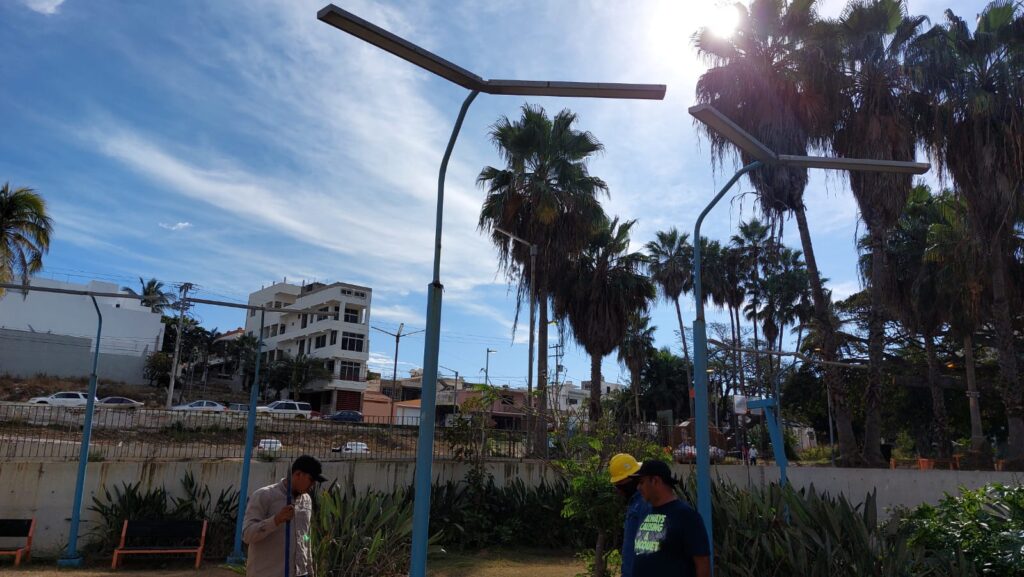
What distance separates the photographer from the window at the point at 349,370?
2227 inches

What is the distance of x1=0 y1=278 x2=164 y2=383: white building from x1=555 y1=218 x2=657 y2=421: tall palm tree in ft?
124

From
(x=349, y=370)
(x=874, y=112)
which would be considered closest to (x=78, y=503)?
(x=874, y=112)

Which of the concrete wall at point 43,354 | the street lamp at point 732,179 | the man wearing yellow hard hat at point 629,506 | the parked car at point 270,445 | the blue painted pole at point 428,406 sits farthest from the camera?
the concrete wall at point 43,354

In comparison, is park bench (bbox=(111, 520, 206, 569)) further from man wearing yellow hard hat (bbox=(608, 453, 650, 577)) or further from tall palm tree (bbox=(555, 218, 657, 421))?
tall palm tree (bbox=(555, 218, 657, 421))

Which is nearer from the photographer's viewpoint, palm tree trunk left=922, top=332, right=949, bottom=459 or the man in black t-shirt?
the man in black t-shirt

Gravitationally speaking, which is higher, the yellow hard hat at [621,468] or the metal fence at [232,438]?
the yellow hard hat at [621,468]

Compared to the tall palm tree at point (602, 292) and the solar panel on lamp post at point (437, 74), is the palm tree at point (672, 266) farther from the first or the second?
the solar panel on lamp post at point (437, 74)

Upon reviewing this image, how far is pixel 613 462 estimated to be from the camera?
17.6ft

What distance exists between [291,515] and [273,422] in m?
13.2

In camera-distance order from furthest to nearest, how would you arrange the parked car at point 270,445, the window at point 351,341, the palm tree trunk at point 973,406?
the window at point 351,341
the palm tree trunk at point 973,406
the parked car at point 270,445

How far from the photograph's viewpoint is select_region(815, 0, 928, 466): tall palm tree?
19.1m

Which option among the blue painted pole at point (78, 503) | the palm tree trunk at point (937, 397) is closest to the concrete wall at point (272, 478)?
the blue painted pole at point (78, 503)

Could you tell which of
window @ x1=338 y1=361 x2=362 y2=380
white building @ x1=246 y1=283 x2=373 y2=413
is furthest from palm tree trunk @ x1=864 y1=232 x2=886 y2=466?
window @ x1=338 y1=361 x2=362 y2=380

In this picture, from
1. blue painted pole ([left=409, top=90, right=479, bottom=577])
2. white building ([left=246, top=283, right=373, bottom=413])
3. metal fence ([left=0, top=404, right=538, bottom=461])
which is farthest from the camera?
white building ([left=246, top=283, right=373, bottom=413])
